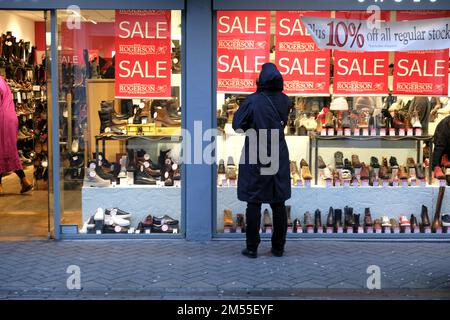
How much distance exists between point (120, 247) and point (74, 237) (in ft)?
2.16

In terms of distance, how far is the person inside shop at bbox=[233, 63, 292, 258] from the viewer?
23.3ft

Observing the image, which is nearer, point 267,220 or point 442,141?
point 442,141

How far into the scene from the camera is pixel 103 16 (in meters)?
7.89

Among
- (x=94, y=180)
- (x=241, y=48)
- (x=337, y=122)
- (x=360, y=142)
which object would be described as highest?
(x=241, y=48)

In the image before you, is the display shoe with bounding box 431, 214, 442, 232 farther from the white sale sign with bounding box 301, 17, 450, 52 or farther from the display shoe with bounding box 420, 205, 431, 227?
the white sale sign with bounding box 301, 17, 450, 52

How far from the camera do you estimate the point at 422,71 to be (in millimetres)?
8133

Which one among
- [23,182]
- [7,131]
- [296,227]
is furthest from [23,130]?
[296,227]

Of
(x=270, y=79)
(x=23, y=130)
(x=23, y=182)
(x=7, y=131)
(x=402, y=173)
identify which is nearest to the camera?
(x=270, y=79)

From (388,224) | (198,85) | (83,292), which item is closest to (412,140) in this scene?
(388,224)

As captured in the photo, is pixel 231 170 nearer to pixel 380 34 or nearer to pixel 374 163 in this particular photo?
pixel 374 163

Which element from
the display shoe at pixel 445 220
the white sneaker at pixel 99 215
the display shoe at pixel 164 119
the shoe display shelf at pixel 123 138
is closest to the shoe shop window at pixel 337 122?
the display shoe at pixel 445 220

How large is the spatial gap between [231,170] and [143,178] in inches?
41.6

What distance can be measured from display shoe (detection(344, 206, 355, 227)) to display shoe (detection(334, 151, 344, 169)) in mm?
550

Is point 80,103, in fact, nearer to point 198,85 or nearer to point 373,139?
point 198,85
